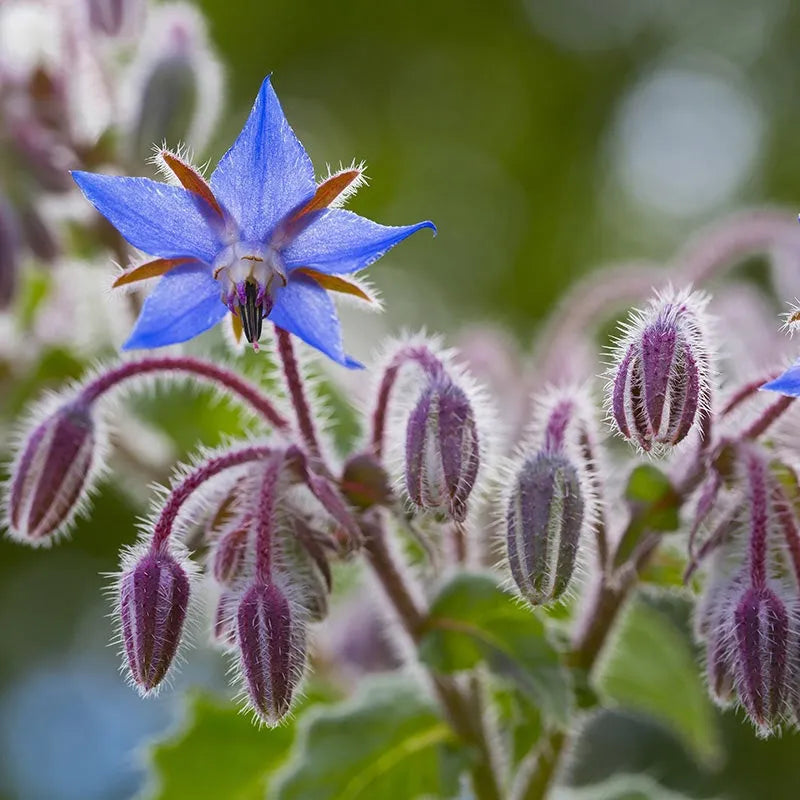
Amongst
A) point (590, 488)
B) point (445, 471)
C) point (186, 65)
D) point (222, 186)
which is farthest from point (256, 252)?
point (186, 65)

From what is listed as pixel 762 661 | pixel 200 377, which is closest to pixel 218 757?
pixel 200 377

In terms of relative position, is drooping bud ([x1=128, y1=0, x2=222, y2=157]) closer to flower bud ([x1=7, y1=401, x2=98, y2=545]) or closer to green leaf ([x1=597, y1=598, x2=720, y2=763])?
flower bud ([x1=7, y1=401, x2=98, y2=545])

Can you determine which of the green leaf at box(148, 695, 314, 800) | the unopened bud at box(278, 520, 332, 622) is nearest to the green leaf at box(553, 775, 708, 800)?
the green leaf at box(148, 695, 314, 800)

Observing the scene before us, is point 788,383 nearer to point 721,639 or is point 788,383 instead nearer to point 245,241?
point 721,639

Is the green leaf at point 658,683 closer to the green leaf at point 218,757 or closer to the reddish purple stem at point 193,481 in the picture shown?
the green leaf at point 218,757

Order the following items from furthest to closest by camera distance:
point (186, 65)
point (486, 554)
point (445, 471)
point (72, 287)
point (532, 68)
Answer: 1. point (532, 68)
2. point (72, 287)
3. point (186, 65)
4. point (486, 554)
5. point (445, 471)

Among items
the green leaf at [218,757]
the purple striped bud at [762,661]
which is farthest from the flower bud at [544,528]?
the green leaf at [218,757]

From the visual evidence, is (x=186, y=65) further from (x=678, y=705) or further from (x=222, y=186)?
(x=678, y=705)

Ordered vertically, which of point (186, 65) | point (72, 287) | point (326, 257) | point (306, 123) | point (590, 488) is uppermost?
point (306, 123)
